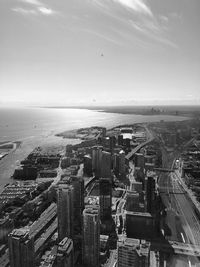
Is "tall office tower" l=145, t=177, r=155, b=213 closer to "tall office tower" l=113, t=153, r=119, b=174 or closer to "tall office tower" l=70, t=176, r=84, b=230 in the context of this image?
"tall office tower" l=70, t=176, r=84, b=230

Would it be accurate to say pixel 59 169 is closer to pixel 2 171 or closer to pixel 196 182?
pixel 2 171

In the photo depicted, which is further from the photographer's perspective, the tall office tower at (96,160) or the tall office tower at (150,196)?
Result: the tall office tower at (96,160)

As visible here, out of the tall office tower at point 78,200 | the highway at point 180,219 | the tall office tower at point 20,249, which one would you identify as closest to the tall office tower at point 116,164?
the highway at point 180,219

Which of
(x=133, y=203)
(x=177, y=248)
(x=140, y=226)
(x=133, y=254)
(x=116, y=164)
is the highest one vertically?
(x=133, y=254)

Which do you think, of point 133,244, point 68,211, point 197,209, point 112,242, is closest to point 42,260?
point 68,211

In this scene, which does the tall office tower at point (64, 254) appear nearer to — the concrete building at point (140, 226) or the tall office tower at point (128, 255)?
the tall office tower at point (128, 255)

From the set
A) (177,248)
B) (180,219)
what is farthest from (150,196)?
(177,248)

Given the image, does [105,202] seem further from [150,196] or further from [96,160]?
[96,160]
